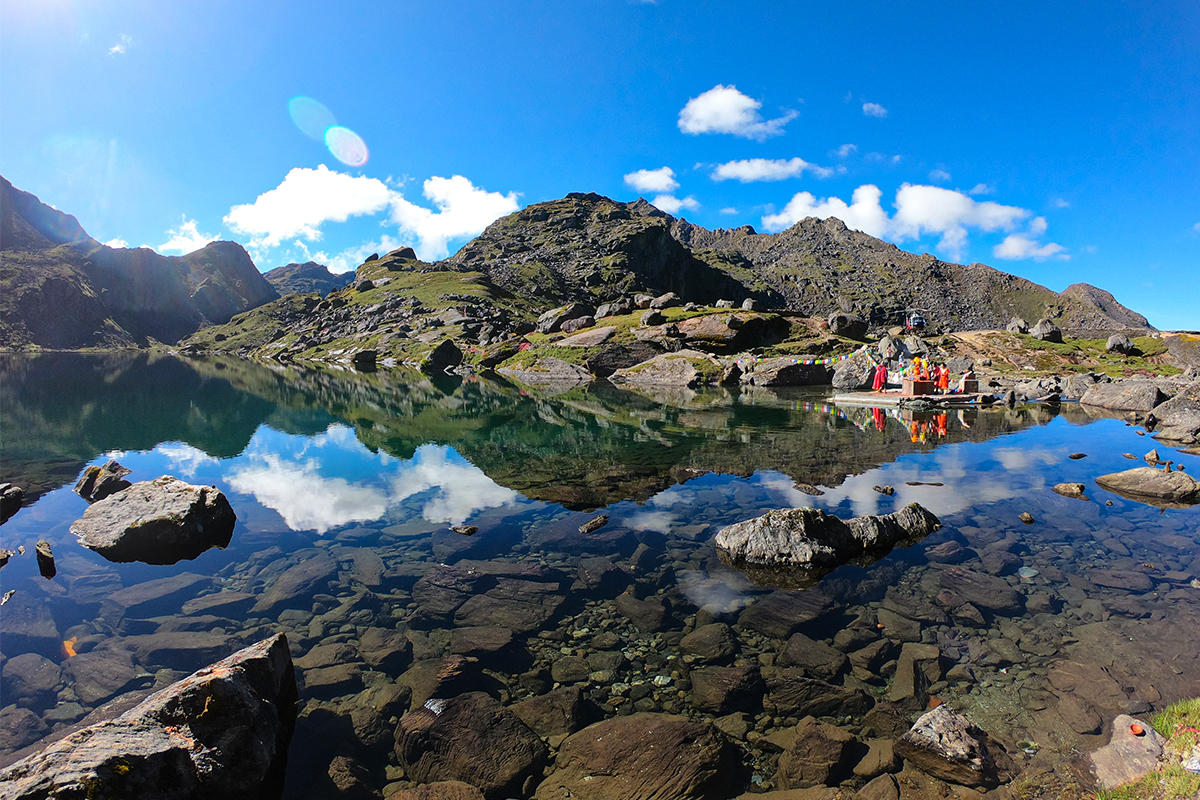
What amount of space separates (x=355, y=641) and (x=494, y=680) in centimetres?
357

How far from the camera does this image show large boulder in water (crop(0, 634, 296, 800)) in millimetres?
5629

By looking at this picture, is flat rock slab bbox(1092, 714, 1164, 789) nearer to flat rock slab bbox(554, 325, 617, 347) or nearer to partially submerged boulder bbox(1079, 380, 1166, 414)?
partially submerged boulder bbox(1079, 380, 1166, 414)

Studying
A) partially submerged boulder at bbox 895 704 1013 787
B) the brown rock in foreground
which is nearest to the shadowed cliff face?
the brown rock in foreground

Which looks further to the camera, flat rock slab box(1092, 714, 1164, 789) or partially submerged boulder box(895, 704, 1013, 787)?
partially submerged boulder box(895, 704, 1013, 787)

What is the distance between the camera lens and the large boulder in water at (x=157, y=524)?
15891 millimetres

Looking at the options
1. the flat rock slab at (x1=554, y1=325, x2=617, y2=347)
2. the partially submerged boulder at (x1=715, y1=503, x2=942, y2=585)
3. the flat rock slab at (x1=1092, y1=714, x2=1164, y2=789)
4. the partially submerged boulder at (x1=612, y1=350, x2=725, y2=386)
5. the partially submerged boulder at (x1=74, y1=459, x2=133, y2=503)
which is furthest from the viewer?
the flat rock slab at (x1=554, y1=325, x2=617, y2=347)

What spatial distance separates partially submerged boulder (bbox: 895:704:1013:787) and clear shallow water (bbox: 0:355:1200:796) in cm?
60

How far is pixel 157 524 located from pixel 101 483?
7899mm

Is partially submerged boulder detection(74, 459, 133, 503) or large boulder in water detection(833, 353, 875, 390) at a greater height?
large boulder in water detection(833, 353, 875, 390)

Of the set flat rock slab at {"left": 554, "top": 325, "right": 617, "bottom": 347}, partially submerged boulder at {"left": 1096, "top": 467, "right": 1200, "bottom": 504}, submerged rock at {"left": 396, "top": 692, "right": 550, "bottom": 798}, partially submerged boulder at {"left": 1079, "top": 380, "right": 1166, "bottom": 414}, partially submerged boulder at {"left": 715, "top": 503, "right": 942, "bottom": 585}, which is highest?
flat rock slab at {"left": 554, "top": 325, "right": 617, "bottom": 347}

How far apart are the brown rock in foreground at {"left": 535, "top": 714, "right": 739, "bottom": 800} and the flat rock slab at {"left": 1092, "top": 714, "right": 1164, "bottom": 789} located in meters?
5.05

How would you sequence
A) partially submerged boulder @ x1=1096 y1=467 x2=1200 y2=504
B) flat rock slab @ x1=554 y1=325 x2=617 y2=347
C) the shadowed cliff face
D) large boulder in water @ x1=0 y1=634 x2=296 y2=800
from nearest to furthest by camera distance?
large boulder in water @ x1=0 y1=634 x2=296 y2=800 → partially submerged boulder @ x1=1096 y1=467 x2=1200 y2=504 → the shadowed cliff face → flat rock slab @ x1=554 y1=325 x2=617 y2=347

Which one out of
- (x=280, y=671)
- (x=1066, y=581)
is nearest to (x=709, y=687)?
(x=280, y=671)

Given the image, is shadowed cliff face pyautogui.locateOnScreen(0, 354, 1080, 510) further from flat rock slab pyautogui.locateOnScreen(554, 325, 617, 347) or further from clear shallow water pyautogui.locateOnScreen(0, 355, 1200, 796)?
flat rock slab pyautogui.locateOnScreen(554, 325, 617, 347)
